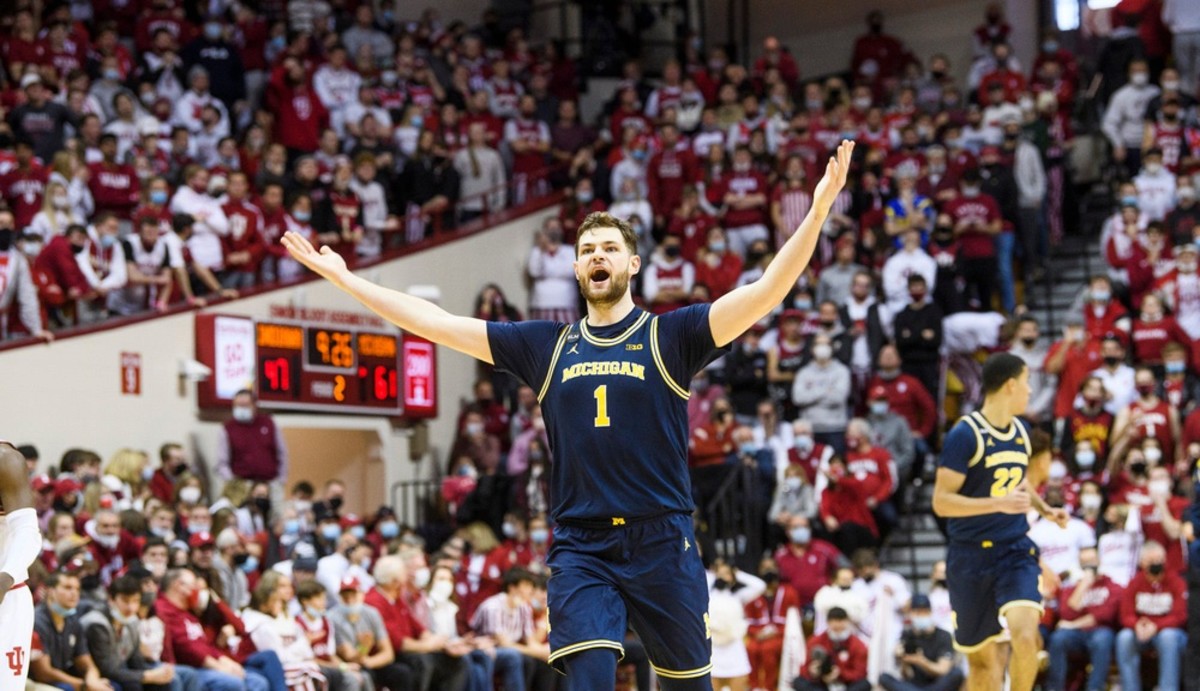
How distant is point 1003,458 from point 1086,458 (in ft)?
25.4

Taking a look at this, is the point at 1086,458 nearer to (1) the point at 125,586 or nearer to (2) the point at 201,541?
(2) the point at 201,541

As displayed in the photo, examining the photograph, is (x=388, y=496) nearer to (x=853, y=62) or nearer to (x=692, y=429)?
(x=692, y=429)

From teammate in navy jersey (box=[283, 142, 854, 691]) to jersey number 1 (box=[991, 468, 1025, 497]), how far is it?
361cm

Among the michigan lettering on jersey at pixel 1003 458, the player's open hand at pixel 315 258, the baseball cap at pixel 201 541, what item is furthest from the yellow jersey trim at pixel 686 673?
the baseball cap at pixel 201 541

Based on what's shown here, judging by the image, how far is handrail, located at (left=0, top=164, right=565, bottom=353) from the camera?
58.1 ft

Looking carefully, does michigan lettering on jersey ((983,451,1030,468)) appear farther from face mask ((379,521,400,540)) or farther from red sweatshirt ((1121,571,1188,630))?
face mask ((379,521,400,540))

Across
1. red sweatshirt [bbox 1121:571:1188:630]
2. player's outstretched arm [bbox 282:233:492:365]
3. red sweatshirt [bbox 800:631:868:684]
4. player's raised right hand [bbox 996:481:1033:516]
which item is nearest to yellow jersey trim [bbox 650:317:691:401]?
player's outstretched arm [bbox 282:233:492:365]

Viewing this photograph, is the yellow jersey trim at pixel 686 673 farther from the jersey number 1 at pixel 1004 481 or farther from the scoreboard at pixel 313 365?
the scoreboard at pixel 313 365

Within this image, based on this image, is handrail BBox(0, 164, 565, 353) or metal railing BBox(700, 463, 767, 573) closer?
handrail BBox(0, 164, 565, 353)

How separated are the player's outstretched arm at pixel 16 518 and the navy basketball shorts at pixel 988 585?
5189 mm

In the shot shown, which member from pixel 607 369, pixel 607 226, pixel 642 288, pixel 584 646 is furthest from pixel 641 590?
pixel 642 288

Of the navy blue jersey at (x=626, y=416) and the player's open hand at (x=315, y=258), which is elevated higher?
the player's open hand at (x=315, y=258)

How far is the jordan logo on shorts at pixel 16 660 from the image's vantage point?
276 inches

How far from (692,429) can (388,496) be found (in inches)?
154
